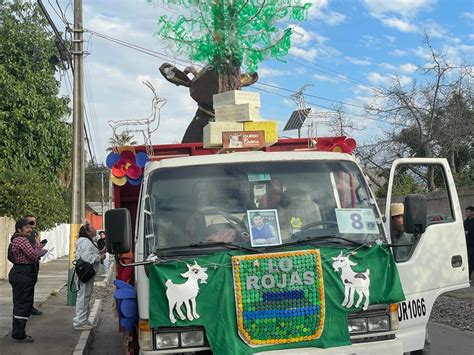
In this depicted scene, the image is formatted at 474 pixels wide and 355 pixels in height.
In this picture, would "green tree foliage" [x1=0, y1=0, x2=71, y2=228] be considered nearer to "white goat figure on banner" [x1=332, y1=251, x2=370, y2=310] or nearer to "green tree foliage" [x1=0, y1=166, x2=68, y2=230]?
"green tree foliage" [x1=0, y1=166, x2=68, y2=230]

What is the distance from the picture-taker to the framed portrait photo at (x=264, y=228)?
14.5 feet

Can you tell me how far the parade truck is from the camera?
413 centimetres

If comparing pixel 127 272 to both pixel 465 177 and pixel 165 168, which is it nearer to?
pixel 165 168

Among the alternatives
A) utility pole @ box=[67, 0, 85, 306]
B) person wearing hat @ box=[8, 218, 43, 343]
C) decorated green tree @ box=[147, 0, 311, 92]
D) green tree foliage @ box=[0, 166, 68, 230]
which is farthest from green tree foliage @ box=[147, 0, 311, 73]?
green tree foliage @ box=[0, 166, 68, 230]

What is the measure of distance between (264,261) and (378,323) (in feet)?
3.29

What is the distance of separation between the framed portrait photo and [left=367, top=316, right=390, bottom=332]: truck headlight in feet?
2.92

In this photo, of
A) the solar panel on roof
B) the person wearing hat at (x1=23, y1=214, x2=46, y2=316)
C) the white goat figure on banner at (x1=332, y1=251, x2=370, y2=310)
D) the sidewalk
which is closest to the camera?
the white goat figure on banner at (x1=332, y1=251, x2=370, y2=310)

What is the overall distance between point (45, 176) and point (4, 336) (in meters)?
17.3

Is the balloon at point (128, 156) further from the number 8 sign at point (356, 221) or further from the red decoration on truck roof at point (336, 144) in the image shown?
the number 8 sign at point (356, 221)

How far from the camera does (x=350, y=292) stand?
14.1ft

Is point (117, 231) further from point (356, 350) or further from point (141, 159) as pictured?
point (356, 350)

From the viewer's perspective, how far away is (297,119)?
7305mm

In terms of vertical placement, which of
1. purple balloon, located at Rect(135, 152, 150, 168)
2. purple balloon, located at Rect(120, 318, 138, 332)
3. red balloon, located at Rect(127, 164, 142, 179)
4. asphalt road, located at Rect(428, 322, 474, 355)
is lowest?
asphalt road, located at Rect(428, 322, 474, 355)

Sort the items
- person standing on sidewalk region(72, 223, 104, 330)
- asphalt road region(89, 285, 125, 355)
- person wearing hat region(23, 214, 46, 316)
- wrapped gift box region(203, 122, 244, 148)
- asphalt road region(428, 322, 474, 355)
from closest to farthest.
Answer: wrapped gift box region(203, 122, 244, 148)
asphalt road region(428, 322, 474, 355)
person wearing hat region(23, 214, 46, 316)
asphalt road region(89, 285, 125, 355)
person standing on sidewalk region(72, 223, 104, 330)
